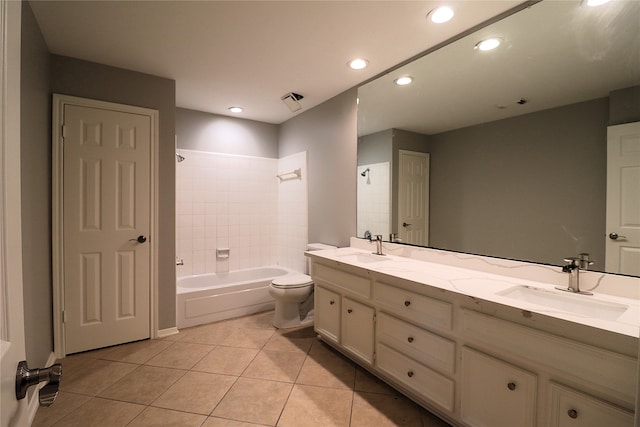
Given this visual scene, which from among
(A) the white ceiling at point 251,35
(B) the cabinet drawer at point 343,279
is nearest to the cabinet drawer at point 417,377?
(B) the cabinet drawer at point 343,279

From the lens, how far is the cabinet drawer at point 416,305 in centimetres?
153

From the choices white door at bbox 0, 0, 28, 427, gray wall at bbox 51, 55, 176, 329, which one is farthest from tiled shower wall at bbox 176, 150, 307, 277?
white door at bbox 0, 0, 28, 427

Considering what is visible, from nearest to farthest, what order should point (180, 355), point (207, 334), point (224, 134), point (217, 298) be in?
point (180, 355) < point (207, 334) < point (217, 298) < point (224, 134)

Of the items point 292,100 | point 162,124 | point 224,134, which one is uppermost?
point 292,100

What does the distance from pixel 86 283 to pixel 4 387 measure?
7.85 ft

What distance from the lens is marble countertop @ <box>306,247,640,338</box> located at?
1.09 meters

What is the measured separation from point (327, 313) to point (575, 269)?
5.49ft

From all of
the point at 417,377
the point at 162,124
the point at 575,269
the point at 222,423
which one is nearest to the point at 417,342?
the point at 417,377

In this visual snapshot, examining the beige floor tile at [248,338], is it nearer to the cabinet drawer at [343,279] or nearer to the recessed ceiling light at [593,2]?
the cabinet drawer at [343,279]

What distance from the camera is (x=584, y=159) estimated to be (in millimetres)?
1478

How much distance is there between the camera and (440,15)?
175cm

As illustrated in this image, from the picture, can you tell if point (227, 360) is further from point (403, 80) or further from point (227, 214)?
point (403, 80)

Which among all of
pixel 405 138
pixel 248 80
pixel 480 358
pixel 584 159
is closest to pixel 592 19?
pixel 584 159

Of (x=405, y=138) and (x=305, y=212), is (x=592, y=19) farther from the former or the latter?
(x=305, y=212)
